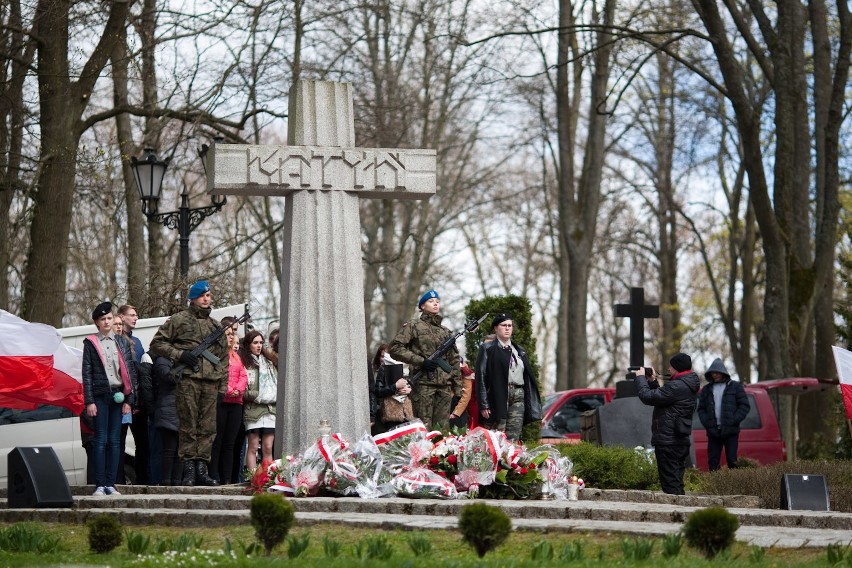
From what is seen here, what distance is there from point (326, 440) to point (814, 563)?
483cm

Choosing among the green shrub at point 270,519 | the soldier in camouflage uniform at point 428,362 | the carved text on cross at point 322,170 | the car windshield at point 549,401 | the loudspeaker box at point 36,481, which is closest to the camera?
the green shrub at point 270,519

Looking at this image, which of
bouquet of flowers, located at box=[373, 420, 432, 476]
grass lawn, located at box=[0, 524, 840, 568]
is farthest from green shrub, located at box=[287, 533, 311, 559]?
bouquet of flowers, located at box=[373, 420, 432, 476]

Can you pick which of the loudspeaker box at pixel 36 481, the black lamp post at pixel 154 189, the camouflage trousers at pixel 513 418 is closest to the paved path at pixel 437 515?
the loudspeaker box at pixel 36 481

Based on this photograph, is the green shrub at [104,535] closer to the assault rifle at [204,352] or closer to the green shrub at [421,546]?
the green shrub at [421,546]

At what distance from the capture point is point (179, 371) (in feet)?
44.0

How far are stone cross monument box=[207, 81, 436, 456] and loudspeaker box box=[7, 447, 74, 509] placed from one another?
199 centimetres

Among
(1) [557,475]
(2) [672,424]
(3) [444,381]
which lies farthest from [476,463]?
(3) [444,381]

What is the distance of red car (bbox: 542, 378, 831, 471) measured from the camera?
64.1ft

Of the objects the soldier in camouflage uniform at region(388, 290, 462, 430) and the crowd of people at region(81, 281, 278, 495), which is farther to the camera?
the soldier in camouflage uniform at region(388, 290, 462, 430)

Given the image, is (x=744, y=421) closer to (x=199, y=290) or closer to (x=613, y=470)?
(x=613, y=470)

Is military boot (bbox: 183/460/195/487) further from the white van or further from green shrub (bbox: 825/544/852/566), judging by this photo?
green shrub (bbox: 825/544/852/566)

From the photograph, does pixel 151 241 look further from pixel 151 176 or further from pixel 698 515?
pixel 698 515

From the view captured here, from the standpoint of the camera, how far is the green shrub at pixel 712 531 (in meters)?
7.94

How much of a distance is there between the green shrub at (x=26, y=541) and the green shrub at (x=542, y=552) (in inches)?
120
